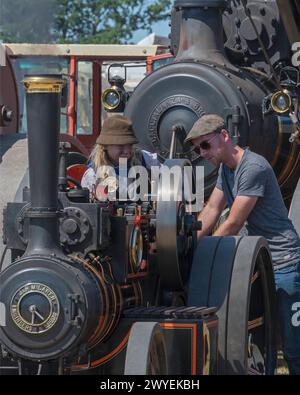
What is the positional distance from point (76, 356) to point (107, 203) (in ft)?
2.32

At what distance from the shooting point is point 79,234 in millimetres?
4547

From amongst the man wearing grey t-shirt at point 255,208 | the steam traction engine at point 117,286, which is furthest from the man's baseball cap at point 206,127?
the steam traction engine at point 117,286

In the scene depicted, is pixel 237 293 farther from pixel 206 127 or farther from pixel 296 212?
pixel 296 212

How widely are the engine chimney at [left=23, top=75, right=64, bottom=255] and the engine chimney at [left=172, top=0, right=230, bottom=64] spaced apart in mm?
3396

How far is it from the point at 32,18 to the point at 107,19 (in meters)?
24.6

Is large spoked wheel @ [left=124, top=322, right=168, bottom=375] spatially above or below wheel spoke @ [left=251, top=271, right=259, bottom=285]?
below

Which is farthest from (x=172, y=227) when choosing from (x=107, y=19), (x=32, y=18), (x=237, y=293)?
(x=107, y=19)

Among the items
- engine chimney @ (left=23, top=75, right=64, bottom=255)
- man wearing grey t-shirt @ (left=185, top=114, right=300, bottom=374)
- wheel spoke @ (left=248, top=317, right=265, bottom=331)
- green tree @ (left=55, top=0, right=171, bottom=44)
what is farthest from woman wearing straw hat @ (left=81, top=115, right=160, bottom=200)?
green tree @ (left=55, top=0, right=171, bottom=44)

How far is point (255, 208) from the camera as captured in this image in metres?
5.64

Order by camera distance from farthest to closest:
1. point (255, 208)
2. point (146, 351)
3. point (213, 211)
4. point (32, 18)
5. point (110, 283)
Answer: point (213, 211)
point (255, 208)
point (110, 283)
point (146, 351)
point (32, 18)

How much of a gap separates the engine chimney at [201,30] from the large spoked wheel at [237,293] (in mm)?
2598

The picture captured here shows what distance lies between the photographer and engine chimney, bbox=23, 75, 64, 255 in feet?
14.4

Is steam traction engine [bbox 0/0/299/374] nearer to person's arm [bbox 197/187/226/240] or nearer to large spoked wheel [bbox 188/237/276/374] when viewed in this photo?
large spoked wheel [bbox 188/237/276/374]
